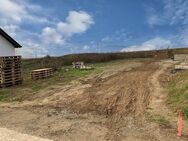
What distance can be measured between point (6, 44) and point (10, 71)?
88.7 inches

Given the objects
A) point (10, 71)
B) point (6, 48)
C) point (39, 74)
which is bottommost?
point (39, 74)

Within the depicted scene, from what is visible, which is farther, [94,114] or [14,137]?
[94,114]

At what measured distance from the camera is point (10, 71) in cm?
2092

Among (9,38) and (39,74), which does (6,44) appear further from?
(39,74)

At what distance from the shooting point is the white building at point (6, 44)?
21266mm

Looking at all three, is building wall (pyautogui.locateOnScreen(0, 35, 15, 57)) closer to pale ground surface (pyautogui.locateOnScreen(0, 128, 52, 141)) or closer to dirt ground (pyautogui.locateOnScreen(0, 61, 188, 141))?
dirt ground (pyautogui.locateOnScreen(0, 61, 188, 141))

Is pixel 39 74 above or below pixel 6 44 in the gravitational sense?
below

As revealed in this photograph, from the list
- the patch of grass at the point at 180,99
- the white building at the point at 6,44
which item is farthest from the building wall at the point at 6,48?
the patch of grass at the point at 180,99

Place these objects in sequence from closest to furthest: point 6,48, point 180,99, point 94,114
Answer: point 94,114 → point 180,99 → point 6,48

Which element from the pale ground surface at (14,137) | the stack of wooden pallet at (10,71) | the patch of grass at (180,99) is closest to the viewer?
the pale ground surface at (14,137)

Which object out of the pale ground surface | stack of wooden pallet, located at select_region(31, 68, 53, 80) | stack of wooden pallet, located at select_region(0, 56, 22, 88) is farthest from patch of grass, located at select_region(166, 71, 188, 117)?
stack of wooden pallet, located at select_region(31, 68, 53, 80)

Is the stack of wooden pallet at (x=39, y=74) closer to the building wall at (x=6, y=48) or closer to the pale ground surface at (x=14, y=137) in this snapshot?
the building wall at (x=6, y=48)

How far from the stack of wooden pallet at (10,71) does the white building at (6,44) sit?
0.73 meters

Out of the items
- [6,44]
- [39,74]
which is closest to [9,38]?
[6,44]
